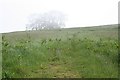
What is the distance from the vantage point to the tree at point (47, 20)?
391 ft

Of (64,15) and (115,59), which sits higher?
(64,15)

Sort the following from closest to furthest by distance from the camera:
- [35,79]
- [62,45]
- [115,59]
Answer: [35,79] → [115,59] → [62,45]

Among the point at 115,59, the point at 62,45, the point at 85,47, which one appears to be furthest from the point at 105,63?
the point at 62,45

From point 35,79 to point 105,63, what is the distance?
5399 mm

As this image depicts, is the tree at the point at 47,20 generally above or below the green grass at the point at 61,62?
above

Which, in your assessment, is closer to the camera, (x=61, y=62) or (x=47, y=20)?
(x=61, y=62)

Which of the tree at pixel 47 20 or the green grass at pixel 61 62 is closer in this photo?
the green grass at pixel 61 62

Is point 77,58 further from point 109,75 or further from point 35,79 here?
point 35,79

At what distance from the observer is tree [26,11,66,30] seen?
119 m

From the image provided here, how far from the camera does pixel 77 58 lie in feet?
65.1

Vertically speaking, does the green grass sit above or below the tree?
below

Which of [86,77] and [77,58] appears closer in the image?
[86,77]

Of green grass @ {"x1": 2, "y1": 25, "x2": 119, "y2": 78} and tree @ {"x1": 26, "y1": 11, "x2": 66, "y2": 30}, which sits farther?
tree @ {"x1": 26, "y1": 11, "x2": 66, "y2": 30}

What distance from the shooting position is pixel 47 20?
404ft
